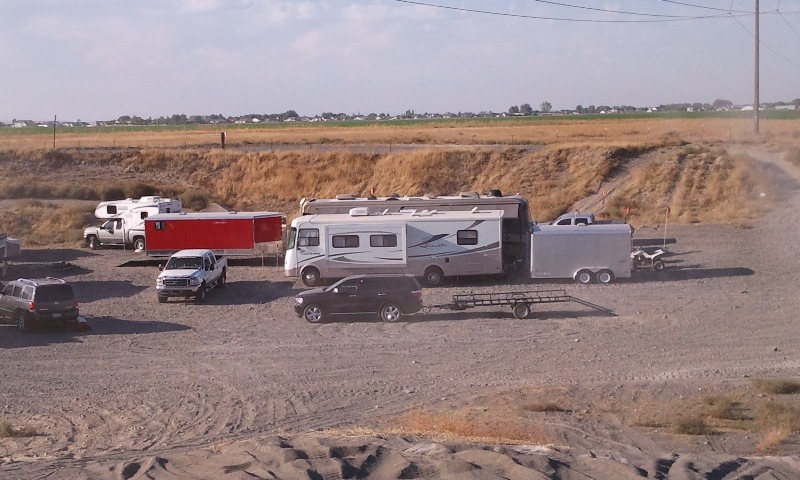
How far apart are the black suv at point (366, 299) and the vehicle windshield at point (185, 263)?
5.54 meters

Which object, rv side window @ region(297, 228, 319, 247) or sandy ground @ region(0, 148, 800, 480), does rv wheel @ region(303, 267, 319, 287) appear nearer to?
sandy ground @ region(0, 148, 800, 480)

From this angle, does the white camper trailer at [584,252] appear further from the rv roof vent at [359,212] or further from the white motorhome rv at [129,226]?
the white motorhome rv at [129,226]

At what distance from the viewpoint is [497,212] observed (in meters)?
29.2

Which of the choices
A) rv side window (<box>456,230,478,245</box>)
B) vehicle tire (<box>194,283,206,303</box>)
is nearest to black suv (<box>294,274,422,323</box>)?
vehicle tire (<box>194,283,206,303</box>)

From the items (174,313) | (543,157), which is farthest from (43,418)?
(543,157)

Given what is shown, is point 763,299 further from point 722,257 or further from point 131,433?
point 131,433

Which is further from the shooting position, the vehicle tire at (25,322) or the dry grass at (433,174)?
the dry grass at (433,174)

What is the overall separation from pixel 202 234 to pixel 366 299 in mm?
12125

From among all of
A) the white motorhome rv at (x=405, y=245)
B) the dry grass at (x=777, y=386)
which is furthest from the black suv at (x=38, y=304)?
the dry grass at (x=777, y=386)

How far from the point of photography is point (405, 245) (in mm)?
28766

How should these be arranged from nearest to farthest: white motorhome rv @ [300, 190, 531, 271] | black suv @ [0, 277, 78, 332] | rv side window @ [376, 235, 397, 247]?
black suv @ [0, 277, 78, 332], rv side window @ [376, 235, 397, 247], white motorhome rv @ [300, 190, 531, 271]

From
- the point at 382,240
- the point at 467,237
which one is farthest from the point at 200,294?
the point at 467,237

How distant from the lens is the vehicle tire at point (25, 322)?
74.7 ft

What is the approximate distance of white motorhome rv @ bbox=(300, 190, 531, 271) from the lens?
98.6 feet
